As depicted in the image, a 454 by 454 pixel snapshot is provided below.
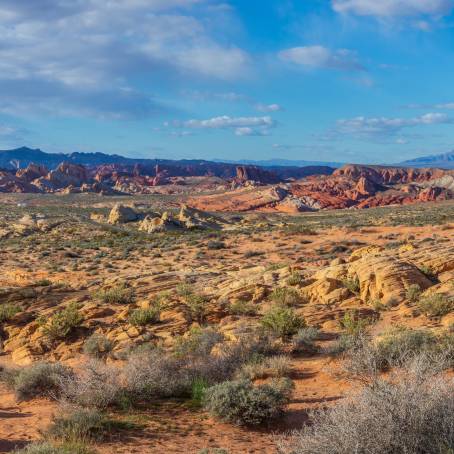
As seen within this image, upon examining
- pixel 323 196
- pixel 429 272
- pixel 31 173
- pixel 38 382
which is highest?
pixel 31 173

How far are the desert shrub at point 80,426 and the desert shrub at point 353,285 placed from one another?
9.44 metres

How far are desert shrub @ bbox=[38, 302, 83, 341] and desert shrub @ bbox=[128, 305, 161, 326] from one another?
152 centimetres

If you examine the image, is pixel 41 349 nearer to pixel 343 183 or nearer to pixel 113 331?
pixel 113 331

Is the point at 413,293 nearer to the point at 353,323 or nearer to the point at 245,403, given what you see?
the point at 353,323

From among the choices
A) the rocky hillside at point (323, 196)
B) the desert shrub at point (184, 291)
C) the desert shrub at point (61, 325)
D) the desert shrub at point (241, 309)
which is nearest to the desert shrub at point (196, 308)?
the desert shrub at point (241, 309)

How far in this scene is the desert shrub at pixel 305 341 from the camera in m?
9.90

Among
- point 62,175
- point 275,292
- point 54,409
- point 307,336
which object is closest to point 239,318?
point 275,292

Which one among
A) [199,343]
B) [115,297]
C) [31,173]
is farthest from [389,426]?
[31,173]

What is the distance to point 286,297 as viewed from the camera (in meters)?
13.8

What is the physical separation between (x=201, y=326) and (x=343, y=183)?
4318 inches

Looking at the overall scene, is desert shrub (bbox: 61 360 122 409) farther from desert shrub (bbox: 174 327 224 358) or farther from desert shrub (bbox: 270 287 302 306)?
desert shrub (bbox: 270 287 302 306)

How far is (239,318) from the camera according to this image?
1270 cm

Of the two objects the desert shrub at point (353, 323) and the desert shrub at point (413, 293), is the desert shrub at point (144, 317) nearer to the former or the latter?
the desert shrub at point (353, 323)

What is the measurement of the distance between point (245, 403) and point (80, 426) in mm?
2283
